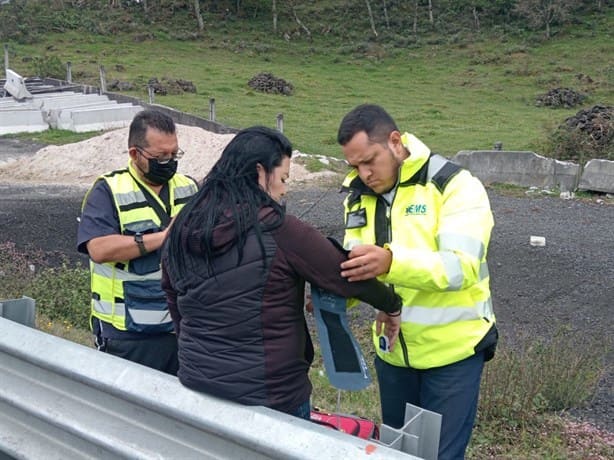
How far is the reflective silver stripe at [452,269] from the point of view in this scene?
2.97 metres

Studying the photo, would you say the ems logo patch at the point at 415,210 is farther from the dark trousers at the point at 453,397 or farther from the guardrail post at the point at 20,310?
the guardrail post at the point at 20,310

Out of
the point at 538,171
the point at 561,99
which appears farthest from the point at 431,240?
the point at 561,99

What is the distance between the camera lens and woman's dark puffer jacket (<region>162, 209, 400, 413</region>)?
2.61m

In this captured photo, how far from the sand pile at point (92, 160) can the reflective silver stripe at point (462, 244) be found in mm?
13818

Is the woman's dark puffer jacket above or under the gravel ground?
above

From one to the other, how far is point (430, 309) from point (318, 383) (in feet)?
7.93

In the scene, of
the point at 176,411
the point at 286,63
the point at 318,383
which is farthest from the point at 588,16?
the point at 176,411

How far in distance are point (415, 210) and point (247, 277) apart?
2.87ft

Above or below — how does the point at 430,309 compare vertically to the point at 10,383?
above

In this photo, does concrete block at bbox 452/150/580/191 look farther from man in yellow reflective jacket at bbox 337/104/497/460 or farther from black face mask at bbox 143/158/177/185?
man in yellow reflective jacket at bbox 337/104/497/460

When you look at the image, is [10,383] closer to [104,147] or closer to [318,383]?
[318,383]

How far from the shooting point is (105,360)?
2768mm

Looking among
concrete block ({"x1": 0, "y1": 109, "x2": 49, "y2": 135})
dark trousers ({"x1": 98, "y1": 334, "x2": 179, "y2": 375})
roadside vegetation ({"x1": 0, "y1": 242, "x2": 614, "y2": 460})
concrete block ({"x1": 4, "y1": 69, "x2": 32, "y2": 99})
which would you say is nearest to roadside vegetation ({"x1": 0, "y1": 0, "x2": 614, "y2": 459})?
Answer: roadside vegetation ({"x1": 0, "y1": 242, "x2": 614, "y2": 460})

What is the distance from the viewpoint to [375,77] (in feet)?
123
